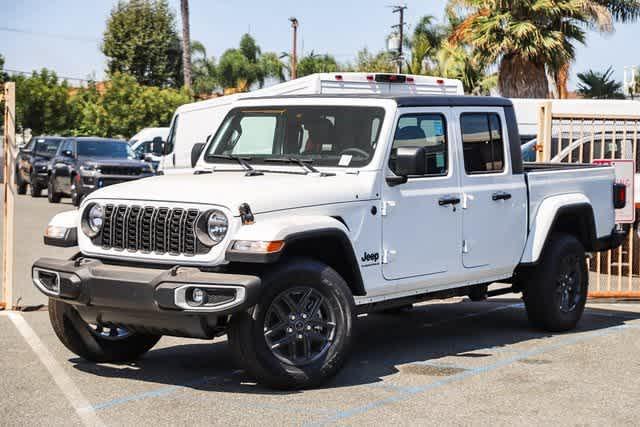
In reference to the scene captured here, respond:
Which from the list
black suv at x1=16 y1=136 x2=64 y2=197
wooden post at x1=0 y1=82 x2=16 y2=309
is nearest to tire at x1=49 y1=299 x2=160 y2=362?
wooden post at x1=0 y1=82 x2=16 y2=309

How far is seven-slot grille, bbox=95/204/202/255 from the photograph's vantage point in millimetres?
6988

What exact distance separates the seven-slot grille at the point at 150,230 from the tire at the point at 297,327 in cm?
53

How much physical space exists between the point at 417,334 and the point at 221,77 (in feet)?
228

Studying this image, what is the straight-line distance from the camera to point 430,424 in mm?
6320

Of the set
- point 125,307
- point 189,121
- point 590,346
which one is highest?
point 189,121

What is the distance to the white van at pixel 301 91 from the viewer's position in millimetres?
14461

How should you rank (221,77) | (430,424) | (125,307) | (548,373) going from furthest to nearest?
(221,77) < (548,373) < (125,307) < (430,424)

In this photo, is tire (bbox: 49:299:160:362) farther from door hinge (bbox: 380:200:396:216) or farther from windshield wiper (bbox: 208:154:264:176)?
door hinge (bbox: 380:200:396:216)

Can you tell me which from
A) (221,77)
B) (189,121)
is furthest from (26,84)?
(189,121)

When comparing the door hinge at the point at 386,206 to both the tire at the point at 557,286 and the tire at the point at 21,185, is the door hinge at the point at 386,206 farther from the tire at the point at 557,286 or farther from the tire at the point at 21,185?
the tire at the point at 21,185

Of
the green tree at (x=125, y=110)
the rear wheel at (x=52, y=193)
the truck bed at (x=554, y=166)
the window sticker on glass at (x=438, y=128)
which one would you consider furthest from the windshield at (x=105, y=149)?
the green tree at (x=125, y=110)

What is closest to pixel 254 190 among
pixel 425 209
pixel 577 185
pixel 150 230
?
pixel 150 230

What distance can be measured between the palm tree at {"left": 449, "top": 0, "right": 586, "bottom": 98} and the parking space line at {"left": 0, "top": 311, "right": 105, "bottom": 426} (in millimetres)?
25987

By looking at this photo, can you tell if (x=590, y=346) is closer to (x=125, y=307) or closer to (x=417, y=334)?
(x=417, y=334)
